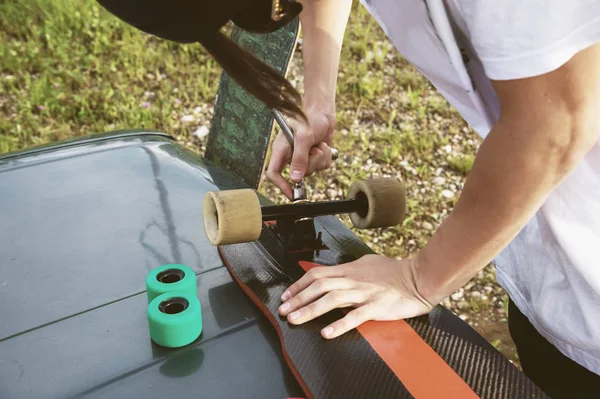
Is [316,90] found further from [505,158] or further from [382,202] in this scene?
[505,158]

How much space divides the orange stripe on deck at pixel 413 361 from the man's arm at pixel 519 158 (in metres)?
0.11

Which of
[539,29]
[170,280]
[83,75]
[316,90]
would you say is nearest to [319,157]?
[316,90]

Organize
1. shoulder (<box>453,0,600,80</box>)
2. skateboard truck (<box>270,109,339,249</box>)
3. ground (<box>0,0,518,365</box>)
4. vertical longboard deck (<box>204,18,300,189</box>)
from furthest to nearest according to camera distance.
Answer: ground (<box>0,0,518,365</box>) → vertical longboard deck (<box>204,18,300,189</box>) → skateboard truck (<box>270,109,339,249</box>) → shoulder (<box>453,0,600,80</box>)

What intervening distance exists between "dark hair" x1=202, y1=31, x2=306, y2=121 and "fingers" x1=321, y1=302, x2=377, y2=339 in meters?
0.31

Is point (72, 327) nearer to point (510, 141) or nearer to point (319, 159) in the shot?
point (319, 159)

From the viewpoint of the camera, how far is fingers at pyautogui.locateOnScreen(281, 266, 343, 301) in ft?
3.13

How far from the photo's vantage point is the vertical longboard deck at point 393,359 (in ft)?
2.75

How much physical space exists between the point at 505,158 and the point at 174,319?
0.51 meters

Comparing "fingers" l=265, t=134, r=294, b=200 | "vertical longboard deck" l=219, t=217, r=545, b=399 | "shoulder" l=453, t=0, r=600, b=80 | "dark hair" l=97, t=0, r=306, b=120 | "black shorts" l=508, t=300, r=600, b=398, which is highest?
"shoulder" l=453, t=0, r=600, b=80

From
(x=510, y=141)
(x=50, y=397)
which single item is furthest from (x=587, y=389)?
(x=50, y=397)

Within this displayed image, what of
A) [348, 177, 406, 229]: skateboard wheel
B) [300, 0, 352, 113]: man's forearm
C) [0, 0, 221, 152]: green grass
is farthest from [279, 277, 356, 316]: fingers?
[0, 0, 221, 152]: green grass

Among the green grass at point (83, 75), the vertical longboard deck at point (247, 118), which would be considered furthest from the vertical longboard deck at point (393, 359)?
the green grass at point (83, 75)

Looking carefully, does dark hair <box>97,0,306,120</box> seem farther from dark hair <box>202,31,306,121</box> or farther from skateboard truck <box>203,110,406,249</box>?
skateboard truck <box>203,110,406,249</box>

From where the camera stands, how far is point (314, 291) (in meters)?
0.95
